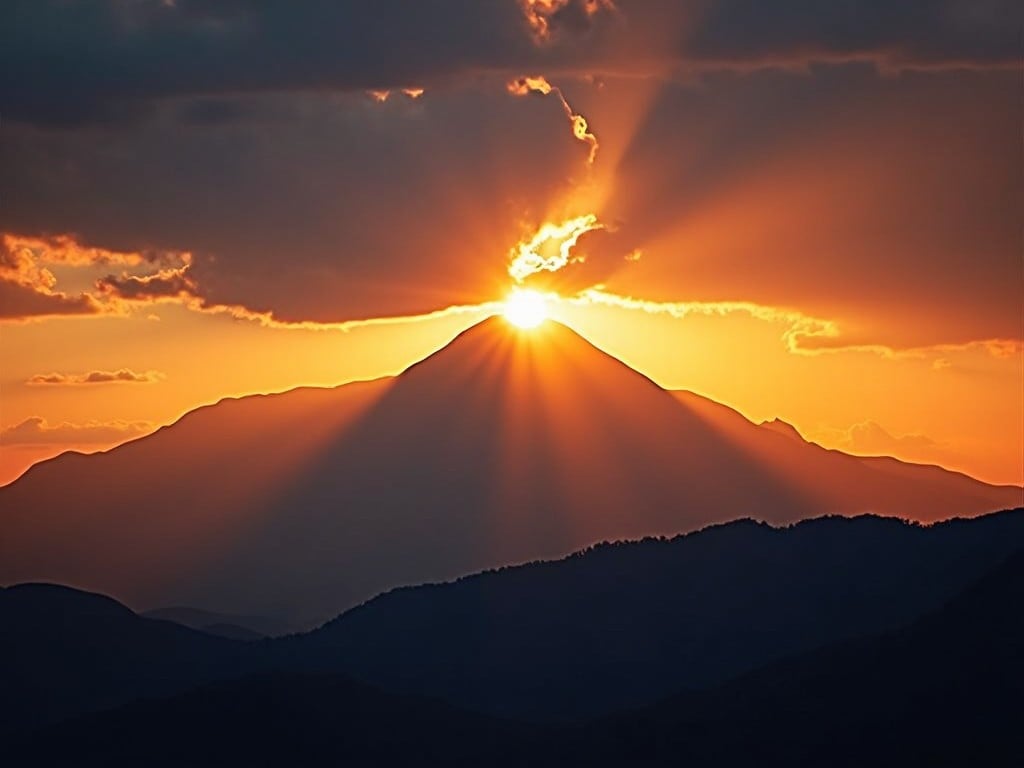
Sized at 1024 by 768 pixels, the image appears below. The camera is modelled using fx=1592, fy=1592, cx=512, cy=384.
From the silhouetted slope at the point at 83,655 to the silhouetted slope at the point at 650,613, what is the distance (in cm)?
1154

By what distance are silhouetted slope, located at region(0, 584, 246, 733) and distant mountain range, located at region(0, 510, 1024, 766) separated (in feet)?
0.99

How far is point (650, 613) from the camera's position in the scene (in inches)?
6093

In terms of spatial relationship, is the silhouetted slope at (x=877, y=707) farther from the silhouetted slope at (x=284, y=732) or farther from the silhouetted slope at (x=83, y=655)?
the silhouetted slope at (x=83, y=655)

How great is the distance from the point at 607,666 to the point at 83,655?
58.4 metres

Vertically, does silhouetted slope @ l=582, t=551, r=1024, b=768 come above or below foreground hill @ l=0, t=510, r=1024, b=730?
below

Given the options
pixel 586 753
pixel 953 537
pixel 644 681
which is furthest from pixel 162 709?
pixel 953 537

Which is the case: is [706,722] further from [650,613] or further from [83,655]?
[83,655]

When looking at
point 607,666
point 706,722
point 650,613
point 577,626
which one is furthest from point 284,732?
point 650,613

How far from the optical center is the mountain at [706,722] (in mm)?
90312

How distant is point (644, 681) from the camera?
143250 millimetres

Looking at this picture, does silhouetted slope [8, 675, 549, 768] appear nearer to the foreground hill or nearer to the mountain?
the mountain

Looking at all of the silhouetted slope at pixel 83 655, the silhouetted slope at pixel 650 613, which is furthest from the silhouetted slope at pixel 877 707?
the silhouetted slope at pixel 83 655

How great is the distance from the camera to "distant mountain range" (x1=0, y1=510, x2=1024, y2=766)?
95.6 meters

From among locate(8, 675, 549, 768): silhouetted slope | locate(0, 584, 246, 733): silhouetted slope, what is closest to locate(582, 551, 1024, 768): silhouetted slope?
locate(8, 675, 549, 768): silhouetted slope
